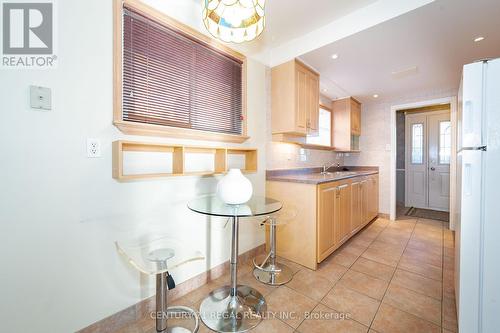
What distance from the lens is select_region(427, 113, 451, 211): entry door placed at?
425 centimetres

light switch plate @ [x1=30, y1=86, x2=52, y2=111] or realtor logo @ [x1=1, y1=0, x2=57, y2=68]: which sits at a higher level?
realtor logo @ [x1=1, y1=0, x2=57, y2=68]

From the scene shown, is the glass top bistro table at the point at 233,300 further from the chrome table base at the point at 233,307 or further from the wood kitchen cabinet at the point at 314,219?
the wood kitchen cabinet at the point at 314,219

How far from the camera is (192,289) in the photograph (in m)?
1.76

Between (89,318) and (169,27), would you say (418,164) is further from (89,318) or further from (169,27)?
(89,318)

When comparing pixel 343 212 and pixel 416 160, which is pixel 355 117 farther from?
pixel 343 212

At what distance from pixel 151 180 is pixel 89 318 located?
3.02 feet

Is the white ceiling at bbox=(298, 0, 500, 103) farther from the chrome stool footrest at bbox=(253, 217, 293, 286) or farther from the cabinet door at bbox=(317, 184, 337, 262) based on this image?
the chrome stool footrest at bbox=(253, 217, 293, 286)

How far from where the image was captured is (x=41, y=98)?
3.54ft

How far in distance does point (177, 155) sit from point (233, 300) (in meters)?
1.22

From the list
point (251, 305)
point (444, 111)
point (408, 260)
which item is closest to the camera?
point (251, 305)

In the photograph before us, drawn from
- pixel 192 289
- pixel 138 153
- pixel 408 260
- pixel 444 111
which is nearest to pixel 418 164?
pixel 444 111

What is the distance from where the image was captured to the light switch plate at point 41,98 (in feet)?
3.47

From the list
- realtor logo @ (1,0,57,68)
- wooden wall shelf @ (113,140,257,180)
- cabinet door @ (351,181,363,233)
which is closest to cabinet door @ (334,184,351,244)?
cabinet door @ (351,181,363,233)

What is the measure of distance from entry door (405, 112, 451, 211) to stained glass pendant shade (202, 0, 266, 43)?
5.02 metres
